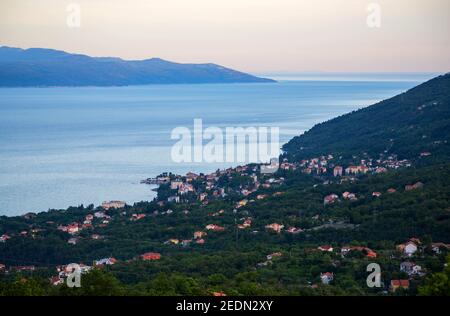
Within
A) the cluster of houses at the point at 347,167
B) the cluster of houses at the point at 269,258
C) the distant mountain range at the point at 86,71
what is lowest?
the cluster of houses at the point at 269,258

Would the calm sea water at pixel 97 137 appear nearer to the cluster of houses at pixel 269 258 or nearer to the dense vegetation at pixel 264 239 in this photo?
the dense vegetation at pixel 264 239

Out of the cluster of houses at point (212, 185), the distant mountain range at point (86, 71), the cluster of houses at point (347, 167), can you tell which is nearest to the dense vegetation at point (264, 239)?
the cluster of houses at point (212, 185)

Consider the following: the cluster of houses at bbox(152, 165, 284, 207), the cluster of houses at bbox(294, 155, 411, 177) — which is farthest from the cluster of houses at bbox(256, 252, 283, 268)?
the cluster of houses at bbox(294, 155, 411, 177)

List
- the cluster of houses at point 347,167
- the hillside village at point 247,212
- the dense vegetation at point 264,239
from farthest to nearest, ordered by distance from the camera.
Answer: the cluster of houses at point 347,167 → the hillside village at point 247,212 → the dense vegetation at point 264,239

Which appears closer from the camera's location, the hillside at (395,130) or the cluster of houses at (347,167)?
the cluster of houses at (347,167)

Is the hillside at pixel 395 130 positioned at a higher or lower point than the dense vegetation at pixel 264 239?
higher

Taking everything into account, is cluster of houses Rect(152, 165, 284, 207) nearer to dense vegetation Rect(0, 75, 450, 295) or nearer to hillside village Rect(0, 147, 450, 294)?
hillside village Rect(0, 147, 450, 294)

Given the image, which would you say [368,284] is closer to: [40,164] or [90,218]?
[90,218]
